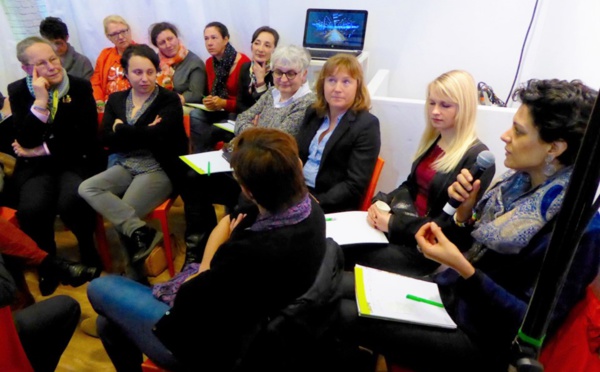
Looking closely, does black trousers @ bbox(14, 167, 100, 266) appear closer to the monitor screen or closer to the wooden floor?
the wooden floor

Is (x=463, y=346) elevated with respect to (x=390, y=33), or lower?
lower

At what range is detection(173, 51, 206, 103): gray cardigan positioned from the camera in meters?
3.11

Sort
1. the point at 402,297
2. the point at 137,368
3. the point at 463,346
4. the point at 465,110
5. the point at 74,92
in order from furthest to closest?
the point at 74,92 < the point at 465,110 < the point at 137,368 < the point at 402,297 < the point at 463,346

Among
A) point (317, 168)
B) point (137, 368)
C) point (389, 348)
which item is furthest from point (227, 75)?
point (389, 348)

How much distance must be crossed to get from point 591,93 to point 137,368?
5.05 ft

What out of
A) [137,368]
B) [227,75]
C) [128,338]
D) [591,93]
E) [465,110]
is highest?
[591,93]

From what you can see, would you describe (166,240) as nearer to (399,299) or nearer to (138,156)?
(138,156)

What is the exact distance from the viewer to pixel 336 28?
3.07m

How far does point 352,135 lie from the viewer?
1875 mm

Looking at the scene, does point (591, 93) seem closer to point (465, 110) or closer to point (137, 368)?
point (465, 110)

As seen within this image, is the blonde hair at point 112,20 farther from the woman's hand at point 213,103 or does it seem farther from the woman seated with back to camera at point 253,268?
the woman seated with back to camera at point 253,268

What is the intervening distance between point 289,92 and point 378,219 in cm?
89

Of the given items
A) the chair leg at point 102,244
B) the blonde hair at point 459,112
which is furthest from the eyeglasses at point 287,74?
the chair leg at point 102,244

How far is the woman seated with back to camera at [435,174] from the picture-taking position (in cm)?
159
